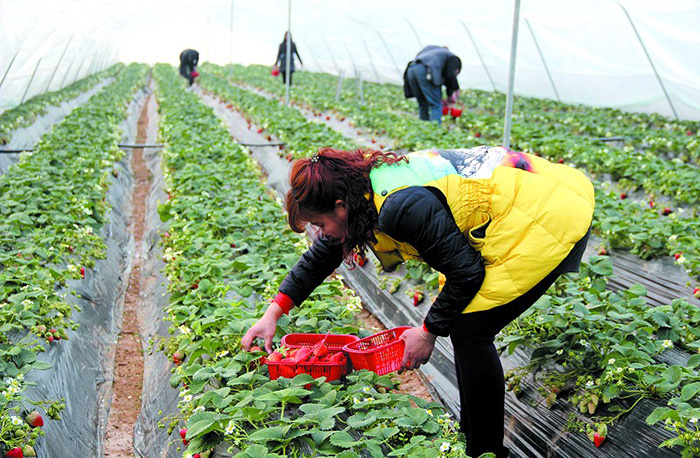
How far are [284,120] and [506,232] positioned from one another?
25.5ft

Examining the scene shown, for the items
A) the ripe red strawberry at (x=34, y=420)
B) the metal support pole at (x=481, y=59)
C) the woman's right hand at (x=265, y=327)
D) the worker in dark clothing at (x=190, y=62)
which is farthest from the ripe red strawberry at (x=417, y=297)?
the worker in dark clothing at (x=190, y=62)

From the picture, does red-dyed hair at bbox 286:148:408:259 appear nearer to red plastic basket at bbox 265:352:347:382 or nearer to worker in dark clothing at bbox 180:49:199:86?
red plastic basket at bbox 265:352:347:382

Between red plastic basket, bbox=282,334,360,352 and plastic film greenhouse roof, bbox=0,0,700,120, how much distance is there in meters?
7.27

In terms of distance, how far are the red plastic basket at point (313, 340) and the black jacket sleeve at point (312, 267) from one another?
0.23 metres

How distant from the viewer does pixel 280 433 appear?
213 centimetres

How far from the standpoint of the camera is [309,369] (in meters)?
2.55

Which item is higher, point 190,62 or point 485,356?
point 190,62

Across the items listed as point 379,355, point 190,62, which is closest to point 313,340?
point 379,355

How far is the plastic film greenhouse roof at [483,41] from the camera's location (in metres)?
8.95

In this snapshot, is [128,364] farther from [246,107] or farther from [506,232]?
[246,107]

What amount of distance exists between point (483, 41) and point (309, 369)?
1240 centimetres

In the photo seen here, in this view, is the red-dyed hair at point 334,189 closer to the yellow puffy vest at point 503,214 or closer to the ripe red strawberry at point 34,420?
the yellow puffy vest at point 503,214

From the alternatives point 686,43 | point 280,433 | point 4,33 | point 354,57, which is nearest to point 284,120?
point 4,33

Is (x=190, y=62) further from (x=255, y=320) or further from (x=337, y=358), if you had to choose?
(x=337, y=358)
